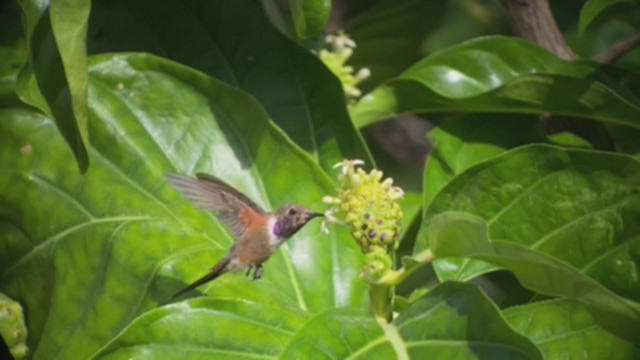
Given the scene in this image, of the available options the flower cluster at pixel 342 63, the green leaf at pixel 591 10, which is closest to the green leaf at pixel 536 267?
the green leaf at pixel 591 10

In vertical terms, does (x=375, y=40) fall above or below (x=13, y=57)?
below

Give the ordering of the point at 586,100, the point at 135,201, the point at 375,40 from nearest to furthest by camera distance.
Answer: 1. the point at 135,201
2. the point at 586,100
3. the point at 375,40

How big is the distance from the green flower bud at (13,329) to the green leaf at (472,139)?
56cm

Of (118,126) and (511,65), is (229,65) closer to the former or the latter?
(118,126)

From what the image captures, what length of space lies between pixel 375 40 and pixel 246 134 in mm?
694

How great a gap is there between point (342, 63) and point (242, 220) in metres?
0.51

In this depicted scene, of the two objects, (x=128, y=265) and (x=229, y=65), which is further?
(x=229, y=65)

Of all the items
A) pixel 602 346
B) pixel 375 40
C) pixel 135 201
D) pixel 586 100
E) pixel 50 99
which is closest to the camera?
pixel 50 99

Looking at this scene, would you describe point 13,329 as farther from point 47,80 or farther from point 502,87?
point 502,87

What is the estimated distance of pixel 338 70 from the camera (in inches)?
76.6

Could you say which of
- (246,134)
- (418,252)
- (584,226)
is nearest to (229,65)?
(246,134)

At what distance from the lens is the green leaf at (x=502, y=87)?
1655 mm

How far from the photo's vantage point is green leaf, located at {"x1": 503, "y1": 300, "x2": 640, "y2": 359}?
1453mm

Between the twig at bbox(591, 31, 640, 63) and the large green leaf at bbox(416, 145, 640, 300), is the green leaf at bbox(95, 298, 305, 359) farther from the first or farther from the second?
the twig at bbox(591, 31, 640, 63)
